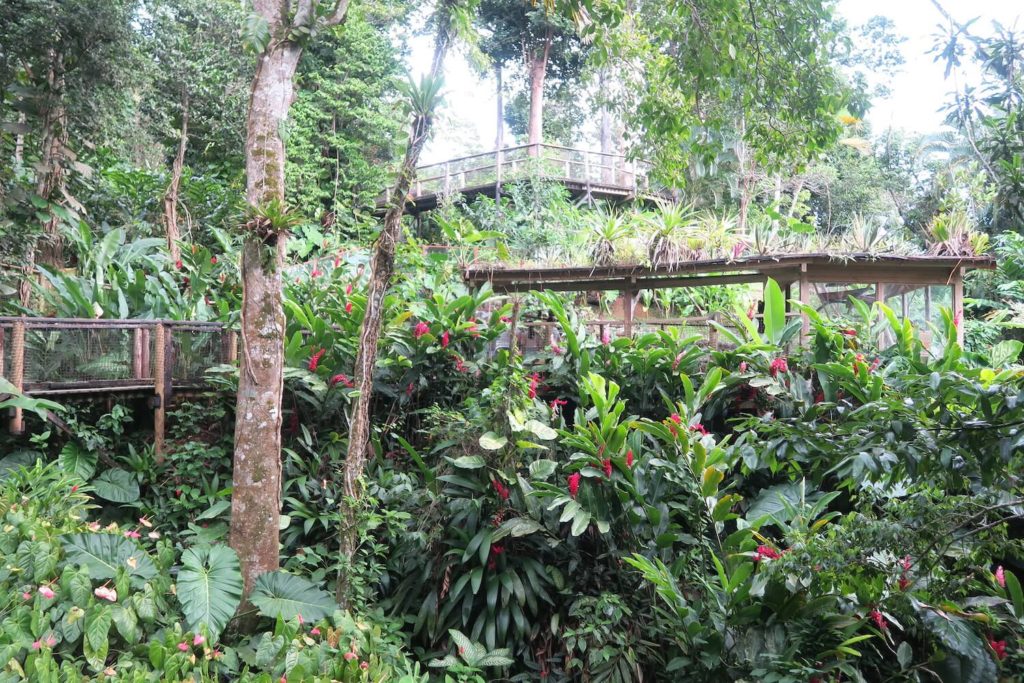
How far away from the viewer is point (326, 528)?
443 centimetres

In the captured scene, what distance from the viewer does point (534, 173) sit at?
13.1m

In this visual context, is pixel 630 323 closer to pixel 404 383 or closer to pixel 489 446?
pixel 404 383

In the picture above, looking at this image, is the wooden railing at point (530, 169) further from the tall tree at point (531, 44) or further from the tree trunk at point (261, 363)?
the tree trunk at point (261, 363)

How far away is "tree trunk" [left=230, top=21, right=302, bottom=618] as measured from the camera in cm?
350

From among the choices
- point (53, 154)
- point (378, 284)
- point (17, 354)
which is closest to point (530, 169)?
point (53, 154)

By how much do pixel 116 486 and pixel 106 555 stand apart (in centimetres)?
135

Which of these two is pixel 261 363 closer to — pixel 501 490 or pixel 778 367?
pixel 501 490

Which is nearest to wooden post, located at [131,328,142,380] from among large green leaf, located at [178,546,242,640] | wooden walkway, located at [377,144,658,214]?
large green leaf, located at [178,546,242,640]

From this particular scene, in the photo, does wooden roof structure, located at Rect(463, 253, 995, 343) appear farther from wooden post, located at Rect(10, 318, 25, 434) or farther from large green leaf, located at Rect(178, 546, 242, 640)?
wooden post, located at Rect(10, 318, 25, 434)

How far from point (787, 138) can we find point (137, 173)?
8.38 m

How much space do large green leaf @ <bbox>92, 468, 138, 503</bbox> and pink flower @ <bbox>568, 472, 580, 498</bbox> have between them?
2762 millimetres

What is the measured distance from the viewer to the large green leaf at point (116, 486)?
14.5 ft

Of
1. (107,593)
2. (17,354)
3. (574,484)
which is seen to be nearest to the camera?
(107,593)

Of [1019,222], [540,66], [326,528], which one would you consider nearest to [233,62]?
[540,66]
